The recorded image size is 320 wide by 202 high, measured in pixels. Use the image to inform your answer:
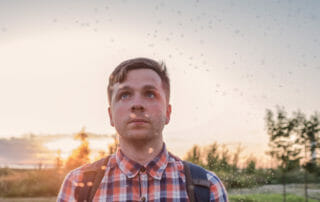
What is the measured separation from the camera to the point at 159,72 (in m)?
3.43

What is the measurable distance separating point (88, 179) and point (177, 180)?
2.73 ft

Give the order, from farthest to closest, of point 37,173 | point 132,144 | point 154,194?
point 37,173 < point 132,144 < point 154,194

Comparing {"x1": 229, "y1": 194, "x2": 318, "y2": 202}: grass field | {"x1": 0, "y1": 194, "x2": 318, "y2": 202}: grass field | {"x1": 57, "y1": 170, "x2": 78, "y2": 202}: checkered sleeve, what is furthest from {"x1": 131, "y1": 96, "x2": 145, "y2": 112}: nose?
{"x1": 229, "y1": 194, "x2": 318, "y2": 202}: grass field

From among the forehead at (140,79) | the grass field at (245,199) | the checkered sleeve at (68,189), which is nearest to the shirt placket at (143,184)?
the checkered sleeve at (68,189)

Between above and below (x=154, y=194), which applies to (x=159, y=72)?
above

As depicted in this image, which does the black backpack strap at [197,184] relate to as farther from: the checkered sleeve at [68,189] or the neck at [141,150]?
the checkered sleeve at [68,189]

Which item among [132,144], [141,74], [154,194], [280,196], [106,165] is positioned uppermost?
[141,74]

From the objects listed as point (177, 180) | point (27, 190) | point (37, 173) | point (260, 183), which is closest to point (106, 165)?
point (177, 180)

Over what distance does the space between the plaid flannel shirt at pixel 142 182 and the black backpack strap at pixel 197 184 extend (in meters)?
0.06

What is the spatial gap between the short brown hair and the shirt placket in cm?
94

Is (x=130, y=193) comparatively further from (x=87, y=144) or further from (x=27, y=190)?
(x=87, y=144)

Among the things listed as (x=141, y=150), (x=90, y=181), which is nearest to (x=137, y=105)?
(x=141, y=150)

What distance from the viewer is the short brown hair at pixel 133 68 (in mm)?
3199

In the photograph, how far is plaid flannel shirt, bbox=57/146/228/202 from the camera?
276 centimetres
